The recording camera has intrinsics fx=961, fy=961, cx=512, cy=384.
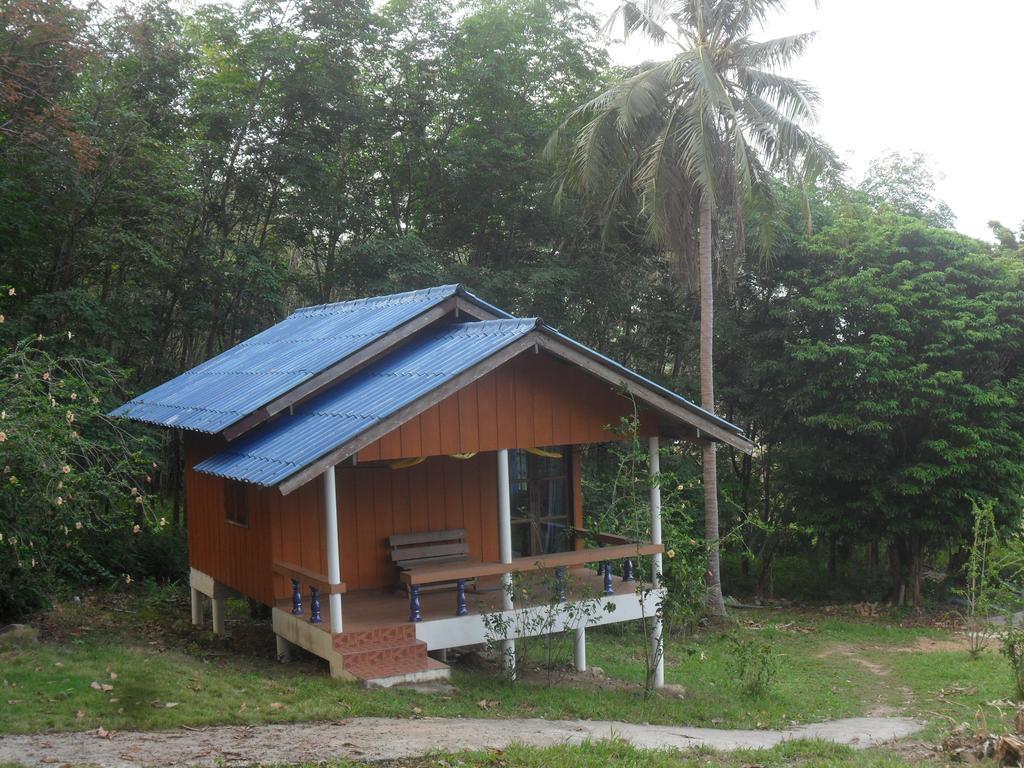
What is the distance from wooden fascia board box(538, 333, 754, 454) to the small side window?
4.55 metres

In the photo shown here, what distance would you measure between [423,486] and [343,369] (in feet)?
6.66

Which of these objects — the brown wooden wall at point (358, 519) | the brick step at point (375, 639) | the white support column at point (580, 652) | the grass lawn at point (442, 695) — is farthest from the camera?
the white support column at point (580, 652)

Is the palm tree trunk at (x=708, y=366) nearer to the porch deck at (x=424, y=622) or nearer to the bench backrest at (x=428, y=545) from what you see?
the porch deck at (x=424, y=622)

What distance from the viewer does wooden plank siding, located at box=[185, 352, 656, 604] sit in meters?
10.7

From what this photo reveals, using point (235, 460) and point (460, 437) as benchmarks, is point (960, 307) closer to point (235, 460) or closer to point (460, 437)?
point (460, 437)

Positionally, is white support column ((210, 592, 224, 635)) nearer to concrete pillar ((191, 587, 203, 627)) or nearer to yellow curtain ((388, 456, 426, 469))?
concrete pillar ((191, 587, 203, 627))

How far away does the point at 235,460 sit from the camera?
10859 millimetres

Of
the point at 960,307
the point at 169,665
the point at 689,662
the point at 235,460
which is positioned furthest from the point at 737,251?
the point at 169,665

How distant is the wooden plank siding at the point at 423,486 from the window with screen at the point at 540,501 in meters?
0.20

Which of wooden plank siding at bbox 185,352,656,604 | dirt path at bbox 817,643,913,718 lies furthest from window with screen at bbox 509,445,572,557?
dirt path at bbox 817,643,913,718

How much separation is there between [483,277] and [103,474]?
1301 centimetres

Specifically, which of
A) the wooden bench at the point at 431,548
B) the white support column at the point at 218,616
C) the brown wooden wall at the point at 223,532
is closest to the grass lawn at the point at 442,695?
the white support column at the point at 218,616

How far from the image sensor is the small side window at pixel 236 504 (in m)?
12.3

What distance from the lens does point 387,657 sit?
10.0 metres
